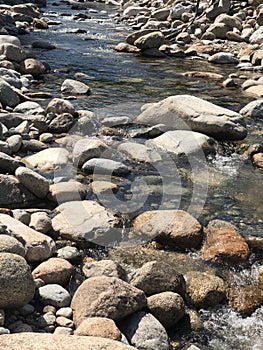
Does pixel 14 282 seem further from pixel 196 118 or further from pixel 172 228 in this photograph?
pixel 196 118

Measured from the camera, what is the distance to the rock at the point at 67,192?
538cm

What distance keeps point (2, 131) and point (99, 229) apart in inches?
103

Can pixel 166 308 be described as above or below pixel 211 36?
below

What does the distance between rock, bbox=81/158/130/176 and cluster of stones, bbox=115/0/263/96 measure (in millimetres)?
5305

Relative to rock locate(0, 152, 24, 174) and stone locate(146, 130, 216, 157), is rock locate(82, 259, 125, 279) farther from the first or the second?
stone locate(146, 130, 216, 157)

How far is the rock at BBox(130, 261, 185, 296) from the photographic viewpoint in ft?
13.1

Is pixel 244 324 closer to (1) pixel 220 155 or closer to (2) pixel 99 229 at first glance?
(2) pixel 99 229

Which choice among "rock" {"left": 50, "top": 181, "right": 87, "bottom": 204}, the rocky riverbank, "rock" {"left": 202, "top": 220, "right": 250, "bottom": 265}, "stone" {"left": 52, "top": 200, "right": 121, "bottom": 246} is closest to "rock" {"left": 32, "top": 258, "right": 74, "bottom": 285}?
the rocky riverbank

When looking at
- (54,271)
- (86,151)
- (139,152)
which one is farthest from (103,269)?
(139,152)

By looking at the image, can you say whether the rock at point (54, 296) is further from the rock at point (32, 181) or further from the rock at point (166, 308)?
the rock at point (32, 181)

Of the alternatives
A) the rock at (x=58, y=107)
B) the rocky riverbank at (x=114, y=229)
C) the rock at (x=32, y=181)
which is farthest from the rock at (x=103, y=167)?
the rock at (x=58, y=107)

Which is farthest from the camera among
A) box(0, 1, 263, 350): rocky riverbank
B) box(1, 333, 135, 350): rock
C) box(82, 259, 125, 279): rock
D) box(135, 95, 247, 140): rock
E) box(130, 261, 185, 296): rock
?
box(135, 95, 247, 140): rock

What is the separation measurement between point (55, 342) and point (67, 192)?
2593 millimetres

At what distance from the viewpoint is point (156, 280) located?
13.1 feet
